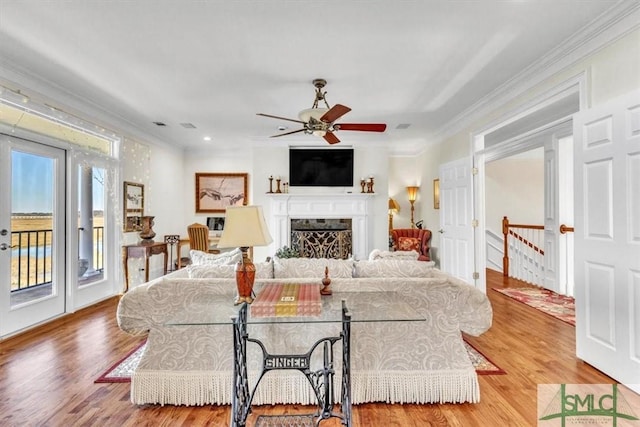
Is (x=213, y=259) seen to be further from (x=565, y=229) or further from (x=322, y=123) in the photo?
(x=565, y=229)

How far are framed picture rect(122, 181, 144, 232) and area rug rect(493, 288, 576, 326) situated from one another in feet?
18.6

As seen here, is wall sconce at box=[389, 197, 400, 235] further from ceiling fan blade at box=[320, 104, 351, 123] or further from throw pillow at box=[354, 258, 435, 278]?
throw pillow at box=[354, 258, 435, 278]

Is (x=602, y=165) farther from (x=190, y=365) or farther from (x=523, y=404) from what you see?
(x=190, y=365)

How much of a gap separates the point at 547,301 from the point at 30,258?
614 centimetres

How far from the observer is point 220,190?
283 inches

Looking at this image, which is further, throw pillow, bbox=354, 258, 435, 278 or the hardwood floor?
throw pillow, bbox=354, 258, 435, 278

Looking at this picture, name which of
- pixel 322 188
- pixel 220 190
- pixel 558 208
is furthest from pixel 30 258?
pixel 558 208

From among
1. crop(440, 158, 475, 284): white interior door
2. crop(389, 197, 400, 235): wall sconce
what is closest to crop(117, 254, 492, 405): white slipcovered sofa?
crop(440, 158, 475, 284): white interior door

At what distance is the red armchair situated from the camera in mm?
6074

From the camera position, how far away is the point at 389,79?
356 centimetres

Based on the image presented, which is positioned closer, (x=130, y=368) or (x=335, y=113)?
(x=130, y=368)

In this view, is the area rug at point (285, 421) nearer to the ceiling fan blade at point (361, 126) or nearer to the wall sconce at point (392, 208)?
the ceiling fan blade at point (361, 126)

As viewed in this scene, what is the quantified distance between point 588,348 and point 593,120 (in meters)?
1.73

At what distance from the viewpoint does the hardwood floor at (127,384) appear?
1.95 metres
